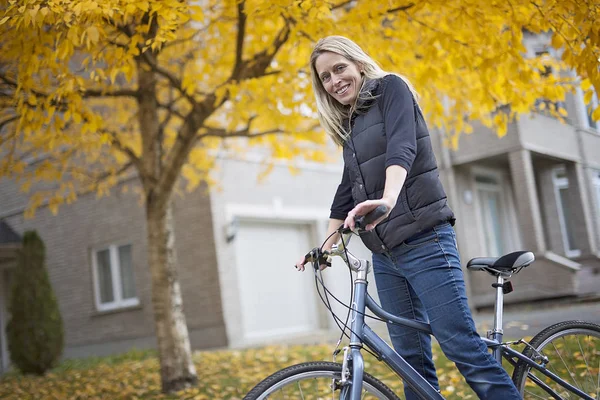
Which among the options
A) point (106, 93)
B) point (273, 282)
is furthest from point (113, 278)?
point (106, 93)

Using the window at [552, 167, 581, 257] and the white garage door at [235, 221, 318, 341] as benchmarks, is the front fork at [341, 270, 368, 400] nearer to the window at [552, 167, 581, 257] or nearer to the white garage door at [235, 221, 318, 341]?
the window at [552, 167, 581, 257]

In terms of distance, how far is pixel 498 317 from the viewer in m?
2.87

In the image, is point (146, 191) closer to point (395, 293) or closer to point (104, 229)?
point (395, 293)

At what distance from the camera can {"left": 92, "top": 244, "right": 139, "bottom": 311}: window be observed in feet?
40.7

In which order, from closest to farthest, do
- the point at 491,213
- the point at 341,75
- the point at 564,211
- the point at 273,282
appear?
the point at 341,75
the point at 564,211
the point at 491,213
the point at 273,282

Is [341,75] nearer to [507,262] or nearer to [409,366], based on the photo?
[507,262]

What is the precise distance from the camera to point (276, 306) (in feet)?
39.9

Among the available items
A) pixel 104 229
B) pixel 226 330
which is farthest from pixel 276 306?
pixel 104 229

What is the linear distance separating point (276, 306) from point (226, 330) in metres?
1.48

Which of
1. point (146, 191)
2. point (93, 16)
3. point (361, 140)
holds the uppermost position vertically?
point (93, 16)

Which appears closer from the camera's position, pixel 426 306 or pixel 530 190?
pixel 426 306

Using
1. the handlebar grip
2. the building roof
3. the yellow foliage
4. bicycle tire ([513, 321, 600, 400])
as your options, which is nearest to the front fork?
the handlebar grip

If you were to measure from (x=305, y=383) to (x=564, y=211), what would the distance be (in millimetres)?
7651

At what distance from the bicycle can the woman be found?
0.45 ft
